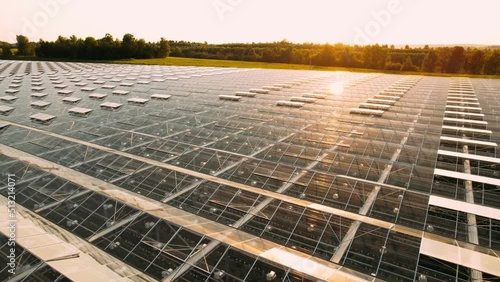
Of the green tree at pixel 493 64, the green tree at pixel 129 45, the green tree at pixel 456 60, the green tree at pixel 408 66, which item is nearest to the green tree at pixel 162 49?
the green tree at pixel 129 45

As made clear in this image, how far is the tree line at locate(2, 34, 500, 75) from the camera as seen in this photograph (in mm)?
133625

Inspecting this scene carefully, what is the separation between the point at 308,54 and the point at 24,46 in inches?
6088

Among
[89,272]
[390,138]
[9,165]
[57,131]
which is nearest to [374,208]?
[390,138]

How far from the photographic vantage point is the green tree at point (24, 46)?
6339 inches

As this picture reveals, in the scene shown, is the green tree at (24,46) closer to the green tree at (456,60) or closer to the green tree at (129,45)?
the green tree at (129,45)

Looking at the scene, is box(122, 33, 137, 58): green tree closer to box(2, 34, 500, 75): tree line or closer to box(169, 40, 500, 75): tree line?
box(2, 34, 500, 75): tree line

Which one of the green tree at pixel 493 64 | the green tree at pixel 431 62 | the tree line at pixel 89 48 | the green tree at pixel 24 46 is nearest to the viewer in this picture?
the green tree at pixel 493 64

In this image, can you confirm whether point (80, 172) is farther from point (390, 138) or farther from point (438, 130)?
point (438, 130)

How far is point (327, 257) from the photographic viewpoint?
17047 mm

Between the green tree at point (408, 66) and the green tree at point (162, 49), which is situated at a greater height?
the green tree at point (162, 49)

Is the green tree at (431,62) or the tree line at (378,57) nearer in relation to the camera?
the tree line at (378,57)

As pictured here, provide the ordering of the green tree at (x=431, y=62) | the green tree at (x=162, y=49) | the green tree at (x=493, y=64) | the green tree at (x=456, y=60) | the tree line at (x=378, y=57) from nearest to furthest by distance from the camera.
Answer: the green tree at (x=493, y=64), the tree line at (x=378, y=57), the green tree at (x=456, y=60), the green tree at (x=431, y=62), the green tree at (x=162, y=49)

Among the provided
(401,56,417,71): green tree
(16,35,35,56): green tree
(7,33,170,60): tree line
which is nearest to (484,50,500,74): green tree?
(401,56,417,71): green tree

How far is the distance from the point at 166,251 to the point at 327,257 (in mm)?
9008
